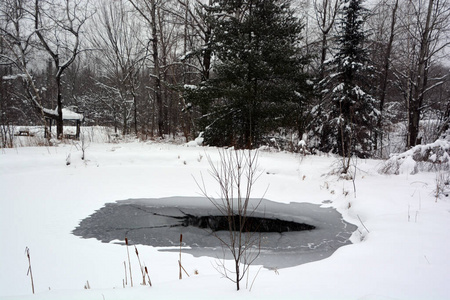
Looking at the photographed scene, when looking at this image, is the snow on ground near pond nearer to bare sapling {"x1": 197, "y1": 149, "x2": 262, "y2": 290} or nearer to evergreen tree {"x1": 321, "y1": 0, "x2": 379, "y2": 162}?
bare sapling {"x1": 197, "y1": 149, "x2": 262, "y2": 290}

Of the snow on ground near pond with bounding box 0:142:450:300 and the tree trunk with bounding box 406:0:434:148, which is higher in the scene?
the tree trunk with bounding box 406:0:434:148

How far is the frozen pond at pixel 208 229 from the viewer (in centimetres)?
378

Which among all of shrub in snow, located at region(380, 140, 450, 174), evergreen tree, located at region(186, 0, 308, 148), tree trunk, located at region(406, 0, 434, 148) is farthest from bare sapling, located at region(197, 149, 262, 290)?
tree trunk, located at region(406, 0, 434, 148)

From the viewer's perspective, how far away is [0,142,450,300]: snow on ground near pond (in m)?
Answer: 2.30

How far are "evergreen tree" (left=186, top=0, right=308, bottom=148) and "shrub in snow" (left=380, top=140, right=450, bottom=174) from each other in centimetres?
519

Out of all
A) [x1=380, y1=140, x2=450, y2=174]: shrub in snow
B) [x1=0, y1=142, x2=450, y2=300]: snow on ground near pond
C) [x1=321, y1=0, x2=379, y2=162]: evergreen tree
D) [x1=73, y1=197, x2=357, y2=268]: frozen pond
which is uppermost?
[x1=321, y1=0, x2=379, y2=162]: evergreen tree

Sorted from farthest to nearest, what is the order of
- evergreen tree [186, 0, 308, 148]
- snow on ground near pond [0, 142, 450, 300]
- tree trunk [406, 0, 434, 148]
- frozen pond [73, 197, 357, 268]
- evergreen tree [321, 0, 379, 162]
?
tree trunk [406, 0, 434, 148]
evergreen tree [321, 0, 379, 162]
evergreen tree [186, 0, 308, 148]
frozen pond [73, 197, 357, 268]
snow on ground near pond [0, 142, 450, 300]

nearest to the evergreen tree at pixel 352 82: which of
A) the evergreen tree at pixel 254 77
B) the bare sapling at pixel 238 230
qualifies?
the evergreen tree at pixel 254 77

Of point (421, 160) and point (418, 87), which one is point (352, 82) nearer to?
point (418, 87)

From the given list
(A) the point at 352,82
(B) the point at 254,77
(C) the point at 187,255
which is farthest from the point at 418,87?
(C) the point at 187,255

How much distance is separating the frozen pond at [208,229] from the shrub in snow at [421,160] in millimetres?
2451

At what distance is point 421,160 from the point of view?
22.7 ft

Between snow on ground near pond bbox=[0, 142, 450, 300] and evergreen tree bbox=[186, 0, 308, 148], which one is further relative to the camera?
evergreen tree bbox=[186, 0, 308, 148]

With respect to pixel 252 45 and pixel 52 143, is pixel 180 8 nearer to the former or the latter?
pixel 252 45
